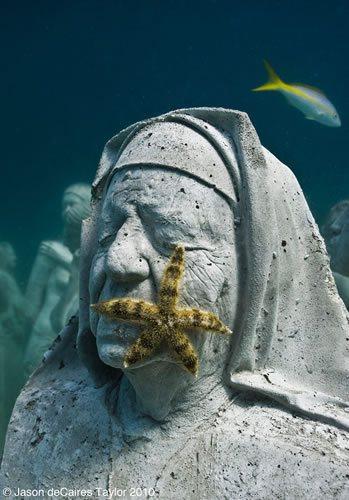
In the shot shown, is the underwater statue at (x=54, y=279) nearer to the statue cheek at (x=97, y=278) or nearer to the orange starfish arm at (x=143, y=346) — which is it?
the statue cheek at (x=97, y=278)

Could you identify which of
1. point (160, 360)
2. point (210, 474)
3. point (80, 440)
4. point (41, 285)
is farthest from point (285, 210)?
point (41, 285)

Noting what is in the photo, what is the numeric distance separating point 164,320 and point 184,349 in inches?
5.9

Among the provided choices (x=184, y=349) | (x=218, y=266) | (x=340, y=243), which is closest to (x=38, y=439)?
(x=184, y=349)

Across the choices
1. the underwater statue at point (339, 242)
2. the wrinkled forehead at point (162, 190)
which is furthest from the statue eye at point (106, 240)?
the underwater statue at point (339, 242)

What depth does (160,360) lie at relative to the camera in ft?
7.12

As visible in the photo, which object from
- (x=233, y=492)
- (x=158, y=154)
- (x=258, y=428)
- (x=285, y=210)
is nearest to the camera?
(x=233, y=492)

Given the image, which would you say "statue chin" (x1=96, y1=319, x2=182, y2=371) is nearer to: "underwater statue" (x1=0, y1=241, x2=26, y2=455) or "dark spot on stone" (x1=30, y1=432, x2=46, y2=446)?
"dark spot on stone" (x1=30, y1=432, x2=46, y2=446)

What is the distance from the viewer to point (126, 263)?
2182 mm

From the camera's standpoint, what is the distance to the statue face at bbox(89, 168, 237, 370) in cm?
219

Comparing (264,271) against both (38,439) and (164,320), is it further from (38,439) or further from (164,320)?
(38,439)

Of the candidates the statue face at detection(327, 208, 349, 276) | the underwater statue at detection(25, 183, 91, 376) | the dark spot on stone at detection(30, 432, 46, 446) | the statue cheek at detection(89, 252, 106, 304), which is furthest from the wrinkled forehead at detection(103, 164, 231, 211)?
the underwater statue at detection(25, 183, 91, 376)

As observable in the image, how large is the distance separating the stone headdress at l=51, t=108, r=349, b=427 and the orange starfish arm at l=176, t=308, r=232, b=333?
334mm

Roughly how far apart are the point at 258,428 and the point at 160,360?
0.58m

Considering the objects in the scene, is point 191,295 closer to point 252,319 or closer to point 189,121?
point 252,319
